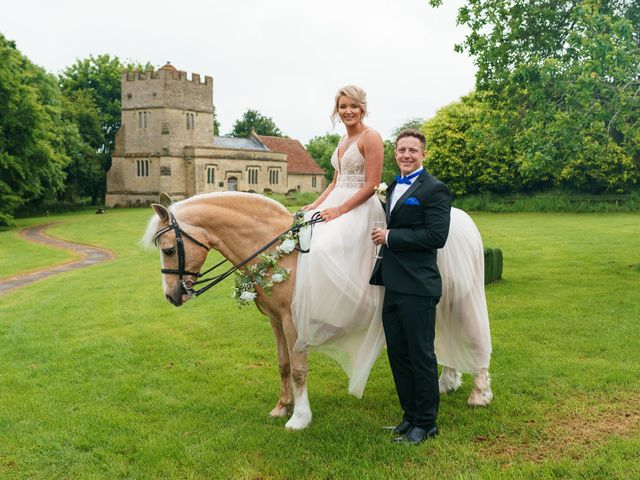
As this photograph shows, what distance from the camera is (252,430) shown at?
5547mm

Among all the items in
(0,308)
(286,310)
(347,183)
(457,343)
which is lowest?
(0,308)

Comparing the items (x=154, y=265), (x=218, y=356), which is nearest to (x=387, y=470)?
(x=218, y=356)

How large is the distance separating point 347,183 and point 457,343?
2.21 meters

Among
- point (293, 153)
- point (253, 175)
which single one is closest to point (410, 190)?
point (253, 175)

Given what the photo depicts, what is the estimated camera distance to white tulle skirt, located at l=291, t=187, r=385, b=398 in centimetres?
522

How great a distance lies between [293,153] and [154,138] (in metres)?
18.6

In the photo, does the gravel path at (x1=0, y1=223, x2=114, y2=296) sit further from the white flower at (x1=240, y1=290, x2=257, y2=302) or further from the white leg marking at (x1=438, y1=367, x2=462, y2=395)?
the white leg marking at (x1=438, y1=367, x2=462, y2=395)

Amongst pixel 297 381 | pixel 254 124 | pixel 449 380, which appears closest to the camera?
pixel 297 381

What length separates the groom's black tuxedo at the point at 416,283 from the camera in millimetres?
4816

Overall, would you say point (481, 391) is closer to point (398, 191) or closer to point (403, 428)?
point (403, 428)

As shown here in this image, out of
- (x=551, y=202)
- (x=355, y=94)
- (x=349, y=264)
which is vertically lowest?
(x=551, y=202)

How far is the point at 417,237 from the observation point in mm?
4766

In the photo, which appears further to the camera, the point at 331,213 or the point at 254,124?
the point at 254,124

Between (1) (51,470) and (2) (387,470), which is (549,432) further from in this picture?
(1) (51,470)
